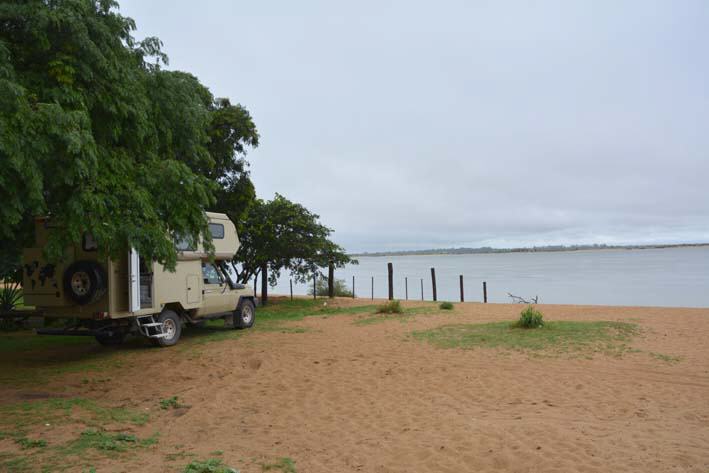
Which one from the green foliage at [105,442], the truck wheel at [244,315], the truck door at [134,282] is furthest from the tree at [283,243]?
the green foliage at [105,442]

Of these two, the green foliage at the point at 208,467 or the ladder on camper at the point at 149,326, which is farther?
the ladder on camper at the point at 149,326

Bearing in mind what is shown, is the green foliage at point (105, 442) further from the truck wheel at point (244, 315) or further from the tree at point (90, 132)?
the truck wheel at point (244, 315)

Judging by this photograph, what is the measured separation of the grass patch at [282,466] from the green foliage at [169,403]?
2.65 m

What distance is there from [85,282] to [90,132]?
13.5 feet

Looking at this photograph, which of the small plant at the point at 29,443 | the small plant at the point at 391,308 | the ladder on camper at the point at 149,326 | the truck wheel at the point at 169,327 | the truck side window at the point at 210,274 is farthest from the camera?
the small plant at the point at 391,308

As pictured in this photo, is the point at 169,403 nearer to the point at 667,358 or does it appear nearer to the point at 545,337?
the point at 545,337

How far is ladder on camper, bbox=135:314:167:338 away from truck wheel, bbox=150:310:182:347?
0.18 metres

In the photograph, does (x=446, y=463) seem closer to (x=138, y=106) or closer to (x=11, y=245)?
(x=138, y=106)

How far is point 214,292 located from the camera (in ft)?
41.1

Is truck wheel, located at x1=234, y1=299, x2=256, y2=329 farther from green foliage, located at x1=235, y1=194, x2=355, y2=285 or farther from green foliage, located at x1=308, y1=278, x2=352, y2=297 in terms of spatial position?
green foliage, located at x1=308, y1=278, x2=352, y2=297

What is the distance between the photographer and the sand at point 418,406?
464 centimetres

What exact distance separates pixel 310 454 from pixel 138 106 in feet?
19.0

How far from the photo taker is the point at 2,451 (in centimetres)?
488

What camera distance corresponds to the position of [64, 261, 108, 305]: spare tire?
9.26 m
